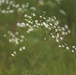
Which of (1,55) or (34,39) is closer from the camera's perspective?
(34,39)

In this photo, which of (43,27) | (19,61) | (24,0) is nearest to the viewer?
(43,27)

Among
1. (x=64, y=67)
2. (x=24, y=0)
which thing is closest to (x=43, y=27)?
(x=64, y=67)

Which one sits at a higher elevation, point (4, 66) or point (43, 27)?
point (43, 27)

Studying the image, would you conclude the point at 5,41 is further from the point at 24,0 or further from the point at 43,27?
the point at 43,27

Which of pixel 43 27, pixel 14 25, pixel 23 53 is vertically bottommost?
pixel 14 25

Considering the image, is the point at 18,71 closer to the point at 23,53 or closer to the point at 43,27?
the point at 23,53

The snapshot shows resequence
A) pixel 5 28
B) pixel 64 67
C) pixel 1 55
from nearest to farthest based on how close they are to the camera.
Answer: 1. pixel 64 67
2. pixel 1 55
3. pixel 5 28

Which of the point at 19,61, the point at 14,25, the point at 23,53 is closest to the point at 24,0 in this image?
the point at 14,25
